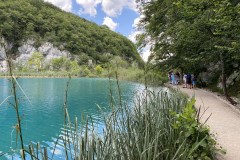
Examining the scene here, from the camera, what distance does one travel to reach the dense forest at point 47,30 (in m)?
71.3

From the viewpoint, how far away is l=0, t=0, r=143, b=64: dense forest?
7131 cm

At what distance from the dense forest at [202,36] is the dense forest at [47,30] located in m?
53.6

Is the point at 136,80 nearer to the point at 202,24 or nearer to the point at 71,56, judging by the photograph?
the point at 202,24

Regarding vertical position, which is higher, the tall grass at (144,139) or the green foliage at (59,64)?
the green foliage at (59,64)

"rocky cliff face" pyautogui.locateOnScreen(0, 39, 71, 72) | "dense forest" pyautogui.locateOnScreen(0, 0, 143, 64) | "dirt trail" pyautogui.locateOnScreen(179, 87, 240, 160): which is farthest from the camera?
"dense forest" pyautogui.locateOnScreen(0, 0, 143, 64)

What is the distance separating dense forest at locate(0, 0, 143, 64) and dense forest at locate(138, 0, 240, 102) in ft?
176

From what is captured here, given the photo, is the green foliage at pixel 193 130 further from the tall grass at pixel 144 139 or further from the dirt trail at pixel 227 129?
the dirt trail at pixel 227 129

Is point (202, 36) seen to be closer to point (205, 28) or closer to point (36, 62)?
point (205, 28)

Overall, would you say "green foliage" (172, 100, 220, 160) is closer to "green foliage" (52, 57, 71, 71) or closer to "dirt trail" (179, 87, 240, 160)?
"dirt trail" (179, 87, 240, 160)

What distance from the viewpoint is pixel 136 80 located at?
2706cm

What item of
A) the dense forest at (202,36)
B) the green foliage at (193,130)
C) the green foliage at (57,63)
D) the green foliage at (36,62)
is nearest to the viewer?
the green foliage at (193,130)

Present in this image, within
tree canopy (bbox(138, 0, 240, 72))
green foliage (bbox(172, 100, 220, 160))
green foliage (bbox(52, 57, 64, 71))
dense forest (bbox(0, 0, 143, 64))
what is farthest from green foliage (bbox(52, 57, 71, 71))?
green foliage (bbox(172, 100, 220, 160))

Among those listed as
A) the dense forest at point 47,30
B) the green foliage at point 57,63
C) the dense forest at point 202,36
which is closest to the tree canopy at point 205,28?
the dense forest at point 202,36

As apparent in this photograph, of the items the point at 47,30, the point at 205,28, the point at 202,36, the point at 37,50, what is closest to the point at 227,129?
the point at 202,36
